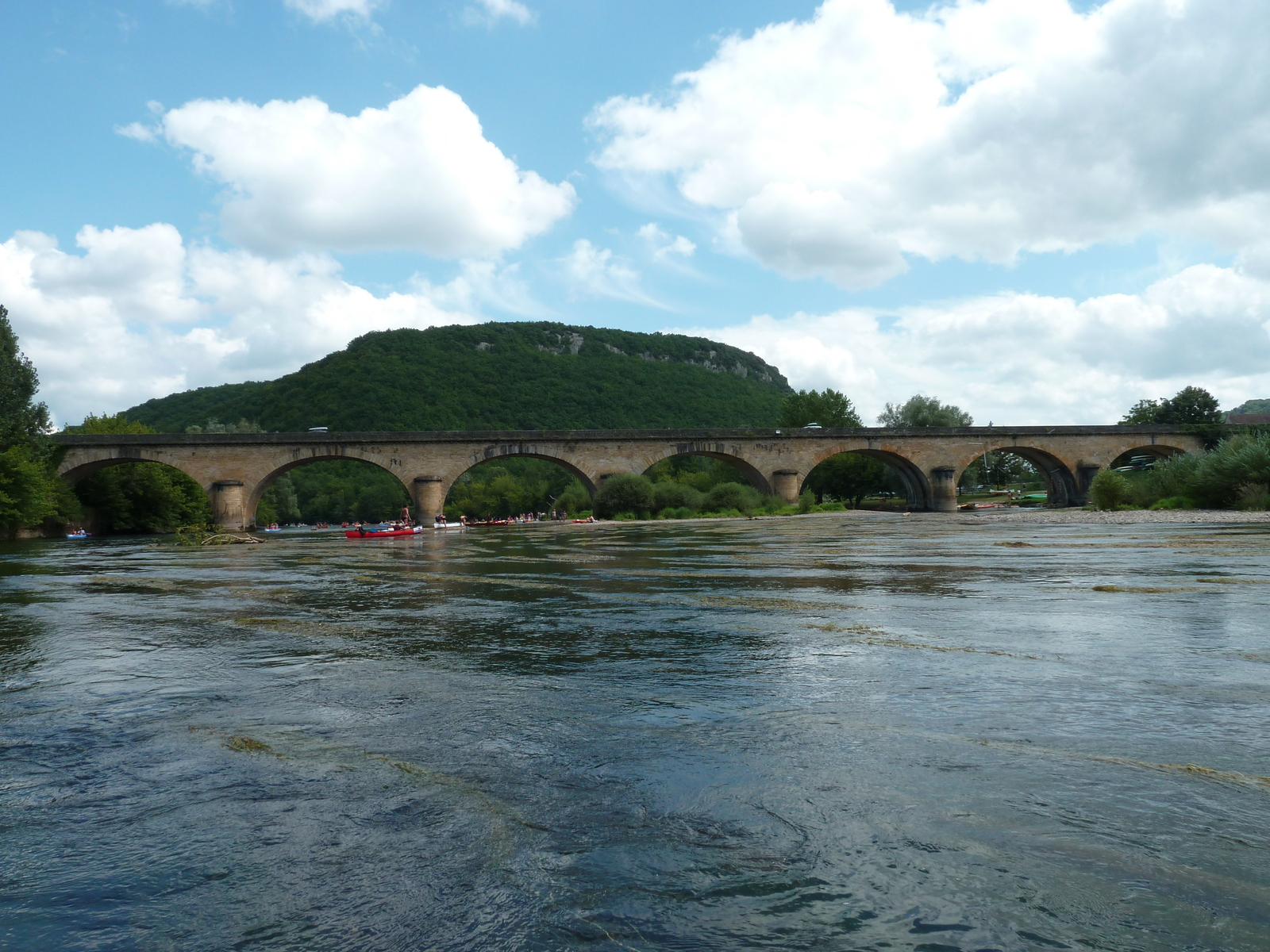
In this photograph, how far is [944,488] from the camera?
46.3 metres

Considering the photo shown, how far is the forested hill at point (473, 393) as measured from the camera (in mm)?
73375

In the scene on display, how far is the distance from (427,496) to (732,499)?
1571cm

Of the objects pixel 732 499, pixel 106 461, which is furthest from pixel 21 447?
pixel 732 499

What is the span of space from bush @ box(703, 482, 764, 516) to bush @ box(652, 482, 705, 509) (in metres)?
0.76

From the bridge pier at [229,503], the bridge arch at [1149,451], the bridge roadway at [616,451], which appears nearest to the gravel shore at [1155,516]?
the bridge roadway at [616,451]

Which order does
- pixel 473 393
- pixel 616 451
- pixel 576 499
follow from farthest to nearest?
pixel 473 393 < pixel 576 499 < pixel 616 451

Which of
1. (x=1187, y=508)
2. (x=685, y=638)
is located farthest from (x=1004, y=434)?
(x=685, y=638)

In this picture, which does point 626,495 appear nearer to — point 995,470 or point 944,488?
point 944,488

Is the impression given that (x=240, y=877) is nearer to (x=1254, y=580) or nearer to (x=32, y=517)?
(x=1254, y=580)

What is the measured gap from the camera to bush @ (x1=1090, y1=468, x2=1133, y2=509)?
2931 cm

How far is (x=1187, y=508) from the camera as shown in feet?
84.2

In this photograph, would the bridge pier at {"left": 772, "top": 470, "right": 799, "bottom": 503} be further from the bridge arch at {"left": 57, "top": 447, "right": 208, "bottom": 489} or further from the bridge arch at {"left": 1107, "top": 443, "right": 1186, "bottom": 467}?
the bridge arch at {"left": 57, "top": 447, "right": 208, "bottom": 489}

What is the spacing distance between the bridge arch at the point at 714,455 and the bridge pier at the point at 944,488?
31.2 ft

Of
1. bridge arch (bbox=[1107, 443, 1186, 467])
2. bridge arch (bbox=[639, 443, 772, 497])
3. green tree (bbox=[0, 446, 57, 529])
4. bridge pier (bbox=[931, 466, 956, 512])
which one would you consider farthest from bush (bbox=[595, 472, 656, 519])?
bridge arch (bbox=[1107, 443, 1186, 467])
